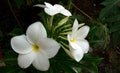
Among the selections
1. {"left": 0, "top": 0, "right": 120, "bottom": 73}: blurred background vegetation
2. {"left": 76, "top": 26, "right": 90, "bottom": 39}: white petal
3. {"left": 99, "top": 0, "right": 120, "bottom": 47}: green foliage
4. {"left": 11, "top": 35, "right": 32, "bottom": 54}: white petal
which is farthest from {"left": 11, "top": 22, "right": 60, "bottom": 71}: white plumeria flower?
{"left": 0, "top": 0, "right": 120, "bottom": 73}: blurred background vegetation

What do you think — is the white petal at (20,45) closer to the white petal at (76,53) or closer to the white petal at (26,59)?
the white petal at (26,59)

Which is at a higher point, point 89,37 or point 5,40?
point 89,37

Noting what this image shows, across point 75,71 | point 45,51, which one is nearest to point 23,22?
point 75,71

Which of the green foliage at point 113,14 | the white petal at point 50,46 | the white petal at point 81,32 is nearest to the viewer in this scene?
the white petal at point 50,46

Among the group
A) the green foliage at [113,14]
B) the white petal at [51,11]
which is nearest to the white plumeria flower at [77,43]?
the white petal at [51,11]

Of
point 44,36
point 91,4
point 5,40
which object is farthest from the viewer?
point 91,4

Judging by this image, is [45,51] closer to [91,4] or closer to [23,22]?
[23,22]
